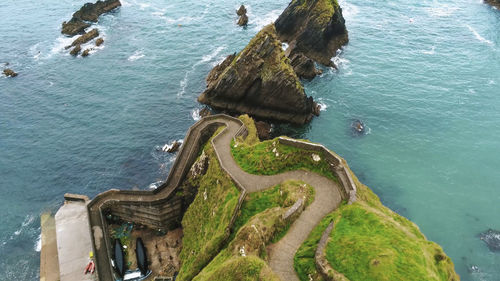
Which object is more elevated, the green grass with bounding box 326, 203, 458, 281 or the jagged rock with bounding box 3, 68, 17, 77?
the green grass with bounding box 326, 203, 458, 281

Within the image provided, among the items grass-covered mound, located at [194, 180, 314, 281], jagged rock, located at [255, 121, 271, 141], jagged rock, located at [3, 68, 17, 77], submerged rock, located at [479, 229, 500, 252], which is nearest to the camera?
grass-covered mound, located at [194, 180, 314, 281]

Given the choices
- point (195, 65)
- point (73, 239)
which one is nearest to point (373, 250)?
point (73, 239)

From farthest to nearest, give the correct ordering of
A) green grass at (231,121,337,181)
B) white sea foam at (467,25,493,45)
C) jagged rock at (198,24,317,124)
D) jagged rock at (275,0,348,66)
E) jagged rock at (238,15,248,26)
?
jagged rock at (238,15,248,26)
white sea foam at (467,25,493,45)
jagged rock at (275,0,348,66)
jagged rock at (198,24,317,124)
green grass at (231,121,337,181)

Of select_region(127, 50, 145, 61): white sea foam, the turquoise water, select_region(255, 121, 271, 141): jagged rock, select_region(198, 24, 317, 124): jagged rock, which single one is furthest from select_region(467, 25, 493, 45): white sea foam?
select_region(127, 50, 145, 61): white sea foam

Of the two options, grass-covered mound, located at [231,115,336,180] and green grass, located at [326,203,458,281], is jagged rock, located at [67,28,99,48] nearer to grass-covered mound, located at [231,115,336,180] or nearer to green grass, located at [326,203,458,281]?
grass-covered mound, located at [231,115,336,180]

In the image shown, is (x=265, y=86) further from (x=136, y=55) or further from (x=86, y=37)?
(x=86, y=37)

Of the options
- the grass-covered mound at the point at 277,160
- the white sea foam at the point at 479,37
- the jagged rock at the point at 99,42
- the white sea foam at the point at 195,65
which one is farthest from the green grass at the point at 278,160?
the white sea foam at the point at 479,37

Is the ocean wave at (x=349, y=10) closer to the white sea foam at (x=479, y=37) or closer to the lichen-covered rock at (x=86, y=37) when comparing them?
the white sea foam at (x=479, y=37)
